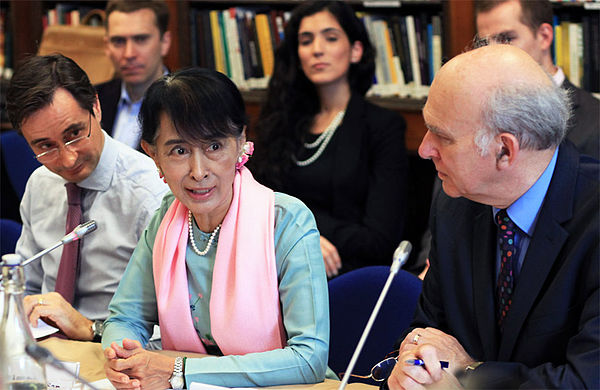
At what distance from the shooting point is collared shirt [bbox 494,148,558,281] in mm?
1653

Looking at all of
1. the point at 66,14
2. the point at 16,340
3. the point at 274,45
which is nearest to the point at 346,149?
the point at 274,45

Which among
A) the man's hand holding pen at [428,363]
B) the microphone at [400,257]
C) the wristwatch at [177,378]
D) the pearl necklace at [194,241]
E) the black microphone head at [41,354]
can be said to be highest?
the microphone at [400,257]

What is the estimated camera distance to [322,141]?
11.5 feet

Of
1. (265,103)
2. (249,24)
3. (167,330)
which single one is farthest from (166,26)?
(167,330)

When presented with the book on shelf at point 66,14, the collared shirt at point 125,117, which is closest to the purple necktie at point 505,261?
the collared shirt at point 125,117

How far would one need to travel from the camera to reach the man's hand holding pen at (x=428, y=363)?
161 cm

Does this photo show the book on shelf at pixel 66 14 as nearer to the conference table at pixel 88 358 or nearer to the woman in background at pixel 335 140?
the woman in background at pixel 335 140

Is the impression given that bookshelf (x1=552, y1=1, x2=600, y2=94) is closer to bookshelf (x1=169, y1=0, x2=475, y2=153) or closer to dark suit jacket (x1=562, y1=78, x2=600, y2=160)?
bookshelf (x1=169, y1=0, x2=475, y2=153)

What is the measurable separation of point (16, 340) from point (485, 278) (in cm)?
101

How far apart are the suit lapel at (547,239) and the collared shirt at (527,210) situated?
1 centimetres

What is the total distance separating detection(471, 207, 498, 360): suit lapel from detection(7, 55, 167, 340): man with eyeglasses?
1.04 m

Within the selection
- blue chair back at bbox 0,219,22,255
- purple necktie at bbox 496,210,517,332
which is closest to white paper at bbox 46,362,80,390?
purple necktie at bbox 496,210,517,332

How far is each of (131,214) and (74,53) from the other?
2.43 m

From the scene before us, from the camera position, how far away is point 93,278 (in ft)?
7.87
